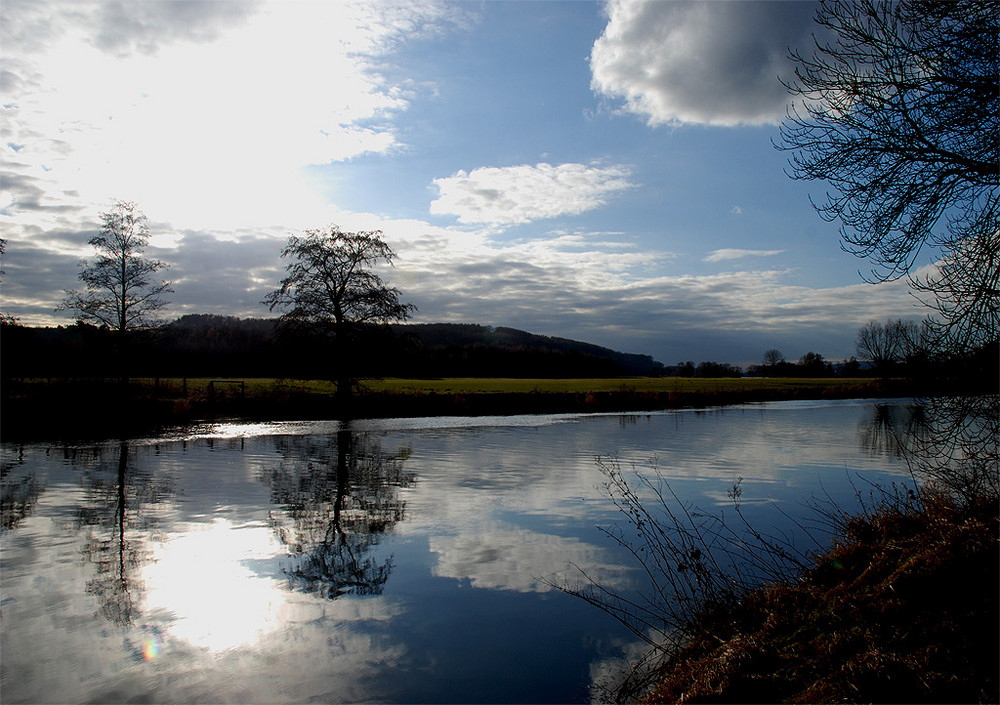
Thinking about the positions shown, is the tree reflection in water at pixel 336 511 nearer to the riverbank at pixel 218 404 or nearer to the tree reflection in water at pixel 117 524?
the tree reflection in water at pixel 117 524

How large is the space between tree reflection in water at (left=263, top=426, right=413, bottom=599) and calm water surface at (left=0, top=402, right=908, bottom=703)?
55mm

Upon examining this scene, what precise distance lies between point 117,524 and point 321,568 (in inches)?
174

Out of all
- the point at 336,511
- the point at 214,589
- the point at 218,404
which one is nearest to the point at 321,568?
the point at 214,589

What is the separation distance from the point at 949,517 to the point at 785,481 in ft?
27.5

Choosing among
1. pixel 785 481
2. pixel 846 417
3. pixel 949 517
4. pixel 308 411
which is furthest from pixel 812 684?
pixel 846 417

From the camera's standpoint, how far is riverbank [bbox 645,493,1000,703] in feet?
15.0

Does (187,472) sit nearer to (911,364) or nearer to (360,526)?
(360,526)

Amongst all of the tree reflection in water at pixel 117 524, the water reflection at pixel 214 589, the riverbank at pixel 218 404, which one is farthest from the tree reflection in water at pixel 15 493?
the riverbank at pixel 218 404

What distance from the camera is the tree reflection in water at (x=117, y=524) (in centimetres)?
743

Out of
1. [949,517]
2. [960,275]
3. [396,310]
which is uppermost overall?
[396,310]

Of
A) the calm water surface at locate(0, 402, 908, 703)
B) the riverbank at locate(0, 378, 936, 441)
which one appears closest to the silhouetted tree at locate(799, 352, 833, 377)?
the riverbank at locate(0, 378, 936, 441)

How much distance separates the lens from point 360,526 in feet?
35.7

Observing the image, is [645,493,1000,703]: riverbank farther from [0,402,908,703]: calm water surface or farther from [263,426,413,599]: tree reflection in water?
[263,426,413,599]: tree reflection in water

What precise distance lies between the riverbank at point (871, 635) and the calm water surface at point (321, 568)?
4.12ft
